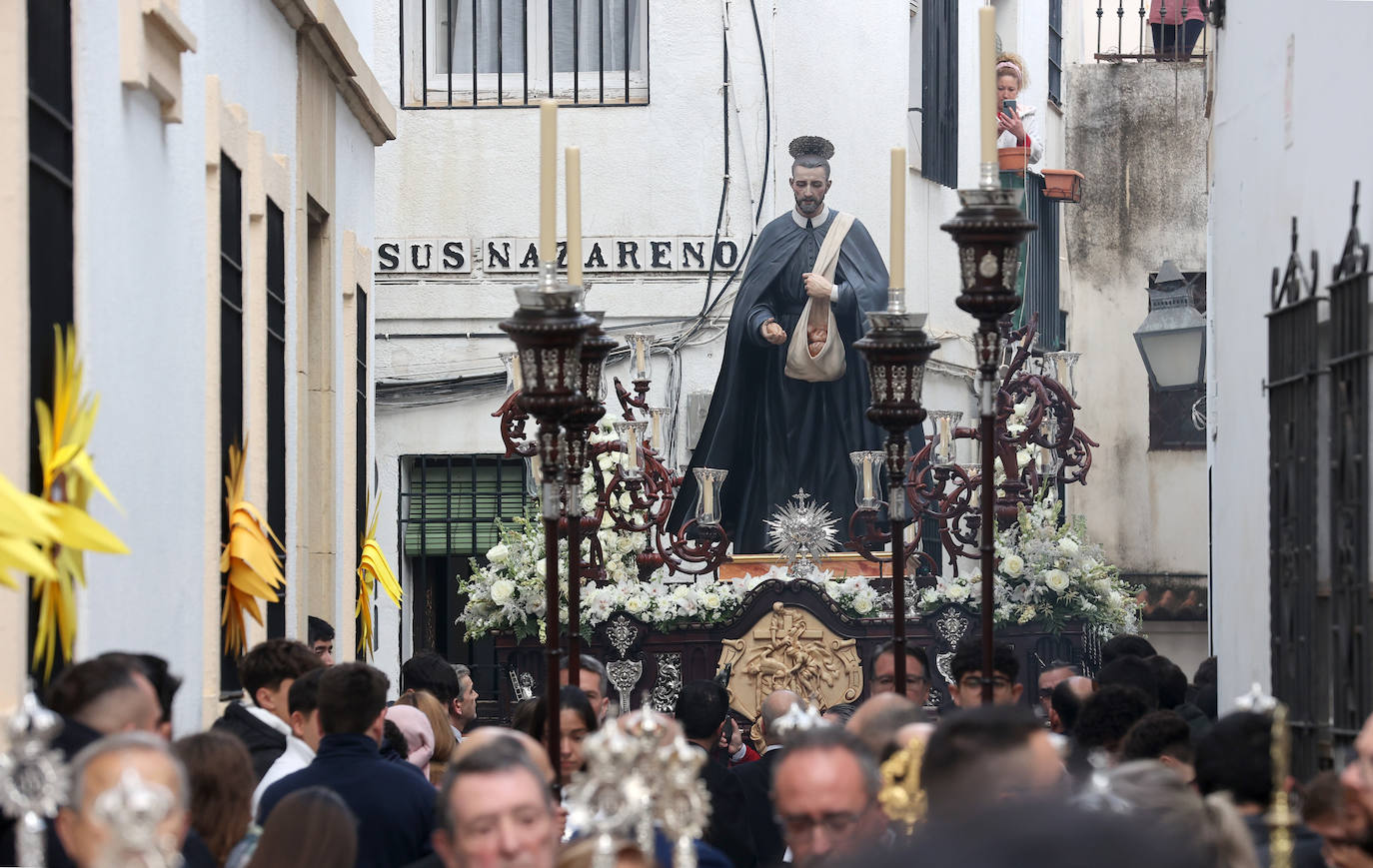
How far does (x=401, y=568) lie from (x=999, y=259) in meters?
14.4

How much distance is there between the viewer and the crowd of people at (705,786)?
181 cm

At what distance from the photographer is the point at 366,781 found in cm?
589

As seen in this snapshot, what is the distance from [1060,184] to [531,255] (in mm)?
7135

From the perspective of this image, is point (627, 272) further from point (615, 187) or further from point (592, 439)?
point (592, 439)

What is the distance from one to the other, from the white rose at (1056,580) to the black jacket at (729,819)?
23.4ft

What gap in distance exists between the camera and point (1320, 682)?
758cm

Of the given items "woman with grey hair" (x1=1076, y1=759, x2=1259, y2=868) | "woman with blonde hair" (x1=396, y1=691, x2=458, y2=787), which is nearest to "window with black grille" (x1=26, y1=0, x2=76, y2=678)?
"woman with blonde hair" (x1=396, y1=691, x2=458, y2=787)

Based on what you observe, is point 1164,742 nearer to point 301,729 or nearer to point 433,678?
point 301,729

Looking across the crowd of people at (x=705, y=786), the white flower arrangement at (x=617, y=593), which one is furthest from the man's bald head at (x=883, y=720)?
the white flower arrangement at (x=617, y=593)

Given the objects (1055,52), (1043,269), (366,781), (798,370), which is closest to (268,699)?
(366,781)

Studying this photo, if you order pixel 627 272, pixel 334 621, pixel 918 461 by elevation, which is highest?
pixel 627 272

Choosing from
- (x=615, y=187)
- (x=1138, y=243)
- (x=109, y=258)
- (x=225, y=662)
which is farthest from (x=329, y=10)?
(x=1138, y=243)

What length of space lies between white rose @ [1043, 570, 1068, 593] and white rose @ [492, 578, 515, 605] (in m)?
3.36

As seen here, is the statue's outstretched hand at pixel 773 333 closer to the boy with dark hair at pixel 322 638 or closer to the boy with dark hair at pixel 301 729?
the boy with dark hair at pixel 322 638
